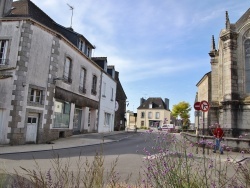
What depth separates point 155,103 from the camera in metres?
70.1

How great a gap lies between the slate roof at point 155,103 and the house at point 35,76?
1962 inches

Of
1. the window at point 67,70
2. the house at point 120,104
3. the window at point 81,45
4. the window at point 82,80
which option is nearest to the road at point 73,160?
the window at point 67,70

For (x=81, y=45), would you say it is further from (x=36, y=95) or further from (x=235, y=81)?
(x=235, y=81)

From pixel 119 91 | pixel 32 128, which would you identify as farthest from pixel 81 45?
pixel 119 91

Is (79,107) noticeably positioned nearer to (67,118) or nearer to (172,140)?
(67,118)

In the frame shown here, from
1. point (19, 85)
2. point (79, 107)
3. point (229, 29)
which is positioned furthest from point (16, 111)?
point (229, 29)

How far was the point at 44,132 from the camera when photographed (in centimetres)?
1570

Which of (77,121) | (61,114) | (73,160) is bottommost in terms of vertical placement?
(73,160)

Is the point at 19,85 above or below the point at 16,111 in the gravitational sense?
above

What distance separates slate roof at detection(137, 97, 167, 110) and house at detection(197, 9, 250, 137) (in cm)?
5199

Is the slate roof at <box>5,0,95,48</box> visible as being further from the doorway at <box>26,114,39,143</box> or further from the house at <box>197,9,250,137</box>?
the house at <box>197,9,250,137</box>

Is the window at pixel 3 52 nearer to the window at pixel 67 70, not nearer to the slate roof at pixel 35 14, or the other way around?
the slate roof at pixel 35 14

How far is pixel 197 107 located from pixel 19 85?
379 inches

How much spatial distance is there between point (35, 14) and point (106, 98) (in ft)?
45.0
